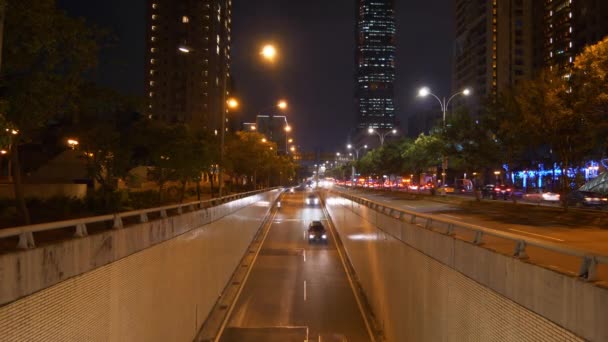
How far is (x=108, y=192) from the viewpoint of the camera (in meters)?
24.0

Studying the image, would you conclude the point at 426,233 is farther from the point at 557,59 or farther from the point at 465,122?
the point at 557,59

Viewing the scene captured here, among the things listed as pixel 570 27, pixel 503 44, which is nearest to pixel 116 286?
pixel 570 27

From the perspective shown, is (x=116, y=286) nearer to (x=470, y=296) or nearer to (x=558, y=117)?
(x=470, y=296)

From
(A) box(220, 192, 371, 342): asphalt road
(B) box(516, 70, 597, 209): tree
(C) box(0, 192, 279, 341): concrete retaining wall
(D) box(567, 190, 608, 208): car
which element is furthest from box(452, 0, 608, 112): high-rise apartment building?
(C) box(0, 192, 279, 341): concrete retaining wall

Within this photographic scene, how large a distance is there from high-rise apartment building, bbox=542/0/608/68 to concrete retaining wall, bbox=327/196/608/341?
294ft

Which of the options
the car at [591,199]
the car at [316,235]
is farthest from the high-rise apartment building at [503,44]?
the car at [316,235]

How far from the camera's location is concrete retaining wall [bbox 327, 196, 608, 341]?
233 inches

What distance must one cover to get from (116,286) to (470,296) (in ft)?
20.6

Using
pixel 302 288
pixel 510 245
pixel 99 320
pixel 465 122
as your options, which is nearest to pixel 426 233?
pixel 510 245

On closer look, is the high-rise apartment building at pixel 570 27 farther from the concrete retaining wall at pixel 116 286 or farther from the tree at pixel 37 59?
the tree at pixel 37 59

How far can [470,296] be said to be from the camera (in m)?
9.16

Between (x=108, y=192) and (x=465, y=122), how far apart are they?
28.7m

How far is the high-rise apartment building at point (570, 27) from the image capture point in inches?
3949

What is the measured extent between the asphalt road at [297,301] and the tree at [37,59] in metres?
9.43
